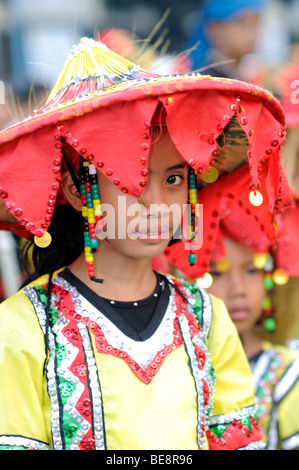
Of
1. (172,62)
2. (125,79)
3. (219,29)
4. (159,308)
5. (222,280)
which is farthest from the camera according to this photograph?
(219,29)

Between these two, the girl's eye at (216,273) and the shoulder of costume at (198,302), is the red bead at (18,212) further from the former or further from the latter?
the girl's eye at (216,273)

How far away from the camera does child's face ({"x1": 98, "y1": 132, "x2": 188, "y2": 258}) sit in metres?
1.58

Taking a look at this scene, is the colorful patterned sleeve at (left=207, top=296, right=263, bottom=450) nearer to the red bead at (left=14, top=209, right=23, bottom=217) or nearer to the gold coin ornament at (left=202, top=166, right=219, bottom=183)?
the gold coin ornament at (left=202, top=166, right=219, bottom=183)

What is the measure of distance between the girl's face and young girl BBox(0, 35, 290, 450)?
0.61 meters

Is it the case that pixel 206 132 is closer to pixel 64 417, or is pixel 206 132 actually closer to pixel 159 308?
pixel 159 308

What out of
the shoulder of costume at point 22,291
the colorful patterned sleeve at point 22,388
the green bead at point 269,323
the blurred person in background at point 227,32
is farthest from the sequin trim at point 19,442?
the blurred person in background at point 227,32

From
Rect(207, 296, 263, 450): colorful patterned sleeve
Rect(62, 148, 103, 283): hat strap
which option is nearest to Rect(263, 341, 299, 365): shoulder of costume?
Rect(207, 296, 263, 450): colorful patterned sleeve

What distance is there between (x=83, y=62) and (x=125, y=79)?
155 millimetres

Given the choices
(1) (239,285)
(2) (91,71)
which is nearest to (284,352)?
(1) (239,285)

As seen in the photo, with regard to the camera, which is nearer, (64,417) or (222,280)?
(64,417)

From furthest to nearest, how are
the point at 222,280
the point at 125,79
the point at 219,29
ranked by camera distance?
the point at 219,29 → the point at 222,280 → the point at 125,79

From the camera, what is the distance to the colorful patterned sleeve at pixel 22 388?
151 cm

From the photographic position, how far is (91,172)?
5.28ft
